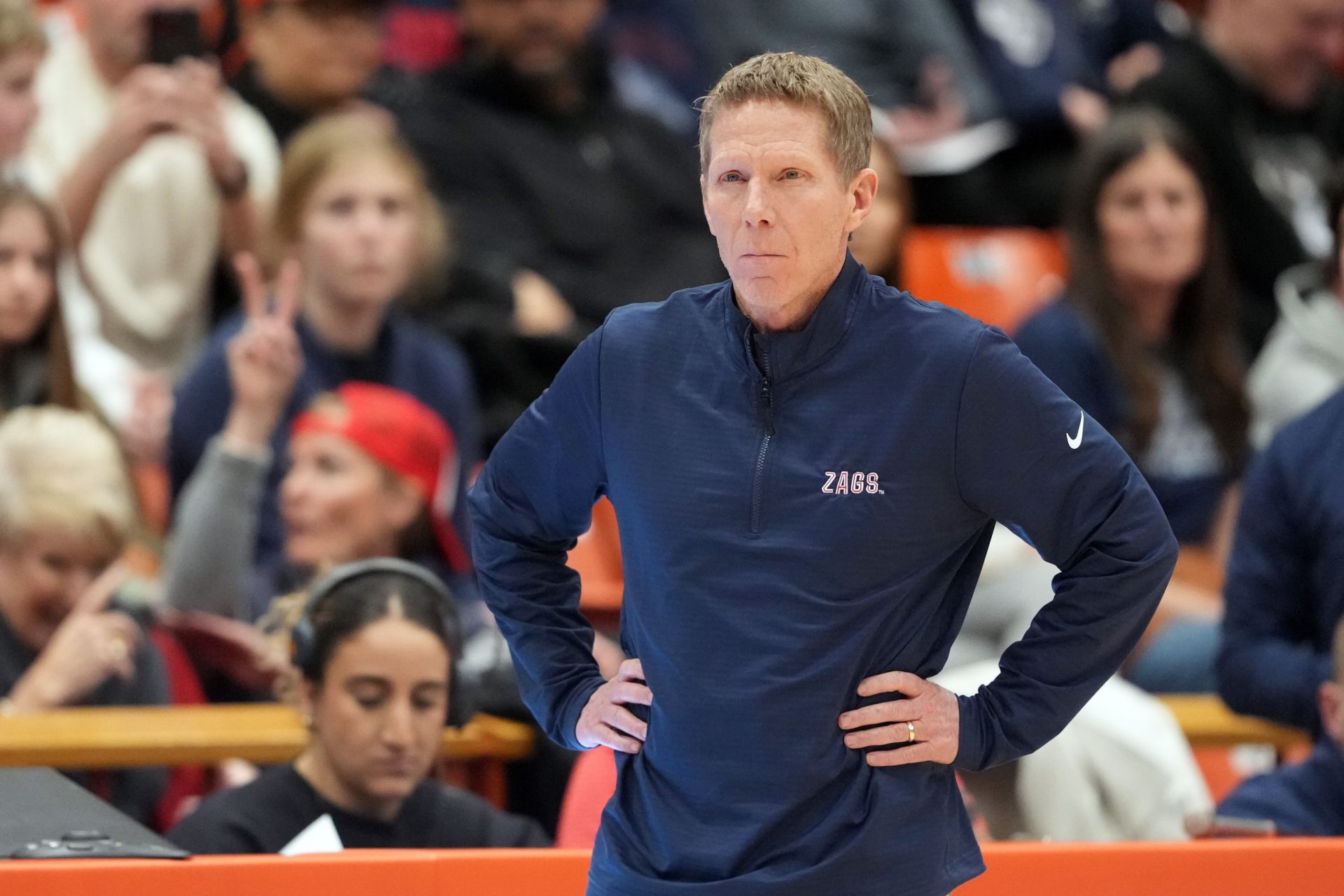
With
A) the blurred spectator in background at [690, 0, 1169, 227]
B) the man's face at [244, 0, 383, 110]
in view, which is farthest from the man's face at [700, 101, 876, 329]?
the blurred spectator in background at [690, 0, 1169, 227]

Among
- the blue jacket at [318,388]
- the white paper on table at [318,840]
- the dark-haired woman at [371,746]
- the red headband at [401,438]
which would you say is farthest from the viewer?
the blue jacket at [318,388]

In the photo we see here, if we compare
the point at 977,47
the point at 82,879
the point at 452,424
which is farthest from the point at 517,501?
the point at 977,47

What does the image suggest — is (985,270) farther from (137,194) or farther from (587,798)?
(587,798)

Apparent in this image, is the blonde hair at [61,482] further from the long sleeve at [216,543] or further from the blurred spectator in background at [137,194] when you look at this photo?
the blurred spectator in background at [137,194]

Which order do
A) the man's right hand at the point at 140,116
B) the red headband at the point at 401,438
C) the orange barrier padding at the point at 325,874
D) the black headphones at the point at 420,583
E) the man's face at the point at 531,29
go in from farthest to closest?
the man's face at the point at 531,29 < the man's right hand at the point at 140,116 < the red headband at the point at 401,438 < the black headphones at the point at 420,583 < the orange barrier padding at the point at 325,874

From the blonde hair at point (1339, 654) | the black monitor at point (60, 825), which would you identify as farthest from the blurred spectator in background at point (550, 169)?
the black monitor at point (60, 825)

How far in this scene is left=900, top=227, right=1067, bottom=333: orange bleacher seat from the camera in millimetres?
5816

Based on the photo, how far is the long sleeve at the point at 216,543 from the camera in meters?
3.93

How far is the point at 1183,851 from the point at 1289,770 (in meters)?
0.62

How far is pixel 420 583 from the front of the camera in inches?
127

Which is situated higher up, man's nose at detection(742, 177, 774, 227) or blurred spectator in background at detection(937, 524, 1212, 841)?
man's nose at detection(742, 177, 774, 227)

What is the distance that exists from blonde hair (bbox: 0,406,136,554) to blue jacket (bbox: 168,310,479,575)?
17.7 inches

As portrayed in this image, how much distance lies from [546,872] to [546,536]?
0.54m

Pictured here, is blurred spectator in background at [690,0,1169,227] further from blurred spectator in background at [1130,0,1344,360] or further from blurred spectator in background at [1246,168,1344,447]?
blurred spectator in background at [1246,168,1344,447]
